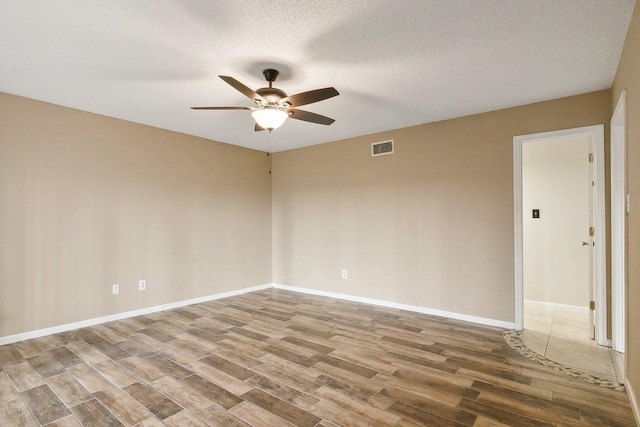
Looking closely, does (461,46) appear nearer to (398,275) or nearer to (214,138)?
(398,275)

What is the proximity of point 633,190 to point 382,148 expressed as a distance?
9.64ft

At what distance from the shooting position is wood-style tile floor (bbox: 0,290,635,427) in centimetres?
202

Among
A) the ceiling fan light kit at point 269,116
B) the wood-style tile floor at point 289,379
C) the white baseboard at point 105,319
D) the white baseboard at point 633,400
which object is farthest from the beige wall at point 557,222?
the white baseboard at point 105,319

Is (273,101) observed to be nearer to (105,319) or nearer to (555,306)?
(105,319)

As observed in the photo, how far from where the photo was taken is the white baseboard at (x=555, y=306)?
4234 mm

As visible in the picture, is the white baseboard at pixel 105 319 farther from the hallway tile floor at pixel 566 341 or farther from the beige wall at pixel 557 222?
the beige wall at pixel 557 222

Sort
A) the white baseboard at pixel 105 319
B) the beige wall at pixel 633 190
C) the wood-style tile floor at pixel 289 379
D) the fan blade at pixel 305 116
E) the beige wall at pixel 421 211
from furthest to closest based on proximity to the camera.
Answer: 1. the beige wall at pixel 421 211
2. the white baseboard at pixel 105 319
3. the fan blade at pixel 305 116
4. the wood-style tile floor at pixel 289 379
5. the beige wall at pixel 633 190

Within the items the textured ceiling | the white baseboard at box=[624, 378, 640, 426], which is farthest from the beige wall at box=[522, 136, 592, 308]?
the white baseboard at box=[624, 378, 640, 426]

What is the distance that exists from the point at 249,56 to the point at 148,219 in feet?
9.15

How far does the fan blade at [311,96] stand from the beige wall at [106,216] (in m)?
2.62

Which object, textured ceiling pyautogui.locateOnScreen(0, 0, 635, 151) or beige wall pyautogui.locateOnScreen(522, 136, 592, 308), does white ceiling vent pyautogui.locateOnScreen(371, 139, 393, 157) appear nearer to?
textured ceiling pyautogui.locateOnScreen(0, 0, 635, 151)

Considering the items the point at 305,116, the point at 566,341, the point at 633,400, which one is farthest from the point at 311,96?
the point at 566,341

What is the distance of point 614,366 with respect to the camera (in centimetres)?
264

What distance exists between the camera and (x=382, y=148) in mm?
4645
